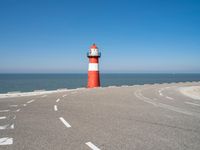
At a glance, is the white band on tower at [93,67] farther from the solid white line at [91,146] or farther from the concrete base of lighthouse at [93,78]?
the solid white line at [91,146]

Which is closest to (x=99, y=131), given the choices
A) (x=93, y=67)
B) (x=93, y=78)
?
(x=93, y=78)

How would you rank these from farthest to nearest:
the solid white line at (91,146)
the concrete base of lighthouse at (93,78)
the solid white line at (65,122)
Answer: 1. the concrete base of lighthouse at (93,78)
2. the solid white line at (65,122)
3. the solid white line at (91,146)

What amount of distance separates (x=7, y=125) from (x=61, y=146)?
3.11m

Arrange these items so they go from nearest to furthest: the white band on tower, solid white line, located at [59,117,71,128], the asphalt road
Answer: the asphalt road
solid white line, located at [59,117,71,128]
the white band on tower

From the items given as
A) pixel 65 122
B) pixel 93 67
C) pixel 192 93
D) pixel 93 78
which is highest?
pixel 93 67

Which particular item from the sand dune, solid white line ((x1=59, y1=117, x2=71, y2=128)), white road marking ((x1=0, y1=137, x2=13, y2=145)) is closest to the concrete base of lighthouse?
the sand dune

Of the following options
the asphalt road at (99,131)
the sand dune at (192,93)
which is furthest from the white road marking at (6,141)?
the sand dune at (192,93)

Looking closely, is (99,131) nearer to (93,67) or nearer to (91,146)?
(91,146)

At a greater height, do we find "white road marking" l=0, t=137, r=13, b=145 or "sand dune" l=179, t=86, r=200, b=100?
"white road marking" l=0, t=137, r=13, b=145

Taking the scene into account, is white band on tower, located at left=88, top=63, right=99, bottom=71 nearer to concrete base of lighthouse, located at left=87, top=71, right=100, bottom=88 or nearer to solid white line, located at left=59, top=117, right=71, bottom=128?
concrete base of lighthouse, located at left=87, top=71, right=100, bottom=88

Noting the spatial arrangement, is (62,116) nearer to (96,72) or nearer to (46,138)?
(46,138)

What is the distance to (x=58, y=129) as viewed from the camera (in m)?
7.11

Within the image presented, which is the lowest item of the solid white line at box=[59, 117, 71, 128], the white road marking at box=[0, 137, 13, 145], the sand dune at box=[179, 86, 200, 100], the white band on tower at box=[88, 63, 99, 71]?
the sand dune at box=[179, 86, 200, 100]

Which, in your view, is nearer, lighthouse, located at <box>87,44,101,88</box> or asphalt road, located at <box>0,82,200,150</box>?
asphalt road, located at <box>0,82,200,150</box>
